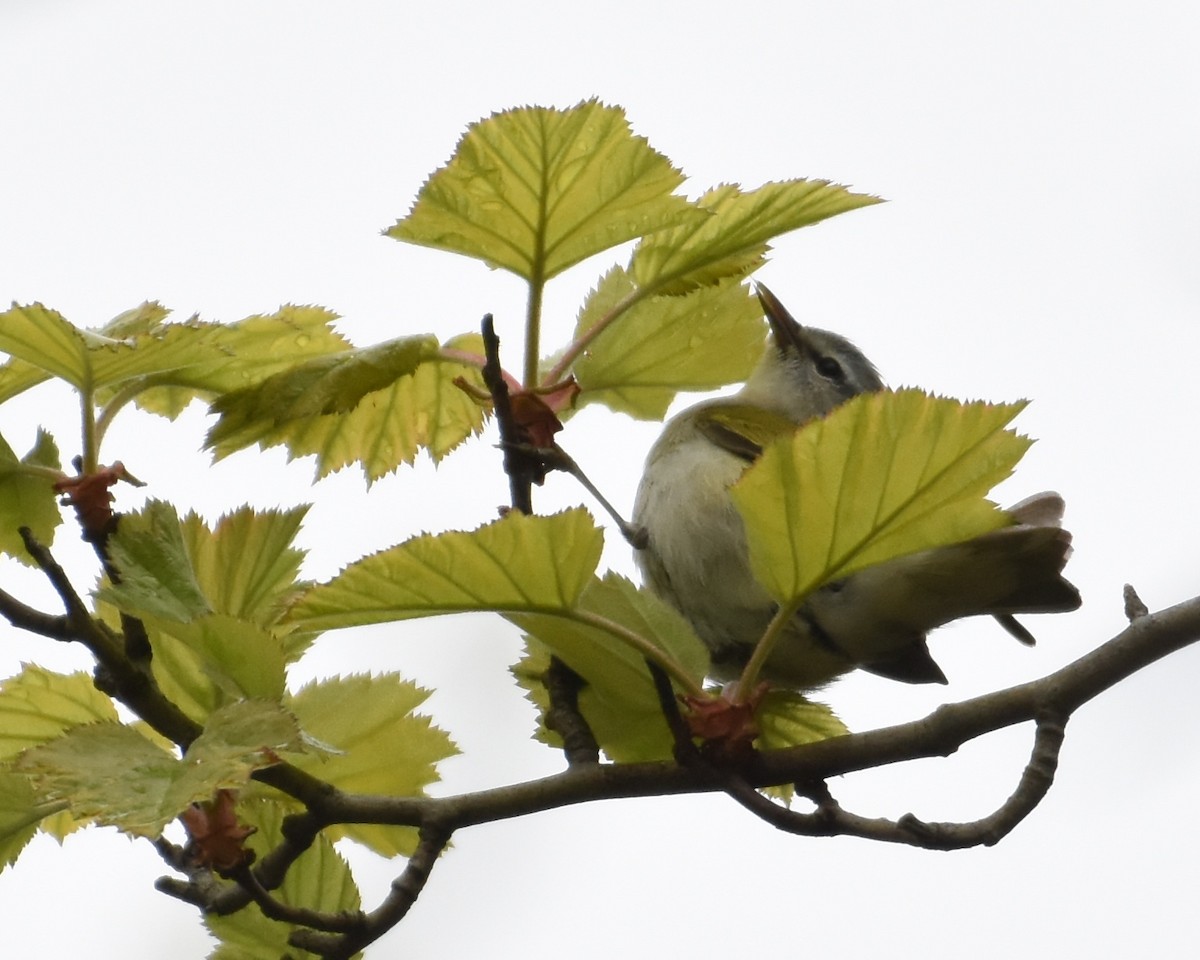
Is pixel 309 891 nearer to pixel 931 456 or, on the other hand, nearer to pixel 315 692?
pixel 315 692

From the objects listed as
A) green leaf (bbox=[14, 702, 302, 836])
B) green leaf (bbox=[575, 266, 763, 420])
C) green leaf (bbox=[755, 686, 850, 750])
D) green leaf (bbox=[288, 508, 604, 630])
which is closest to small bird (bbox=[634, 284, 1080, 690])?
green leaf (bbox=[575, 266, 763, 420])

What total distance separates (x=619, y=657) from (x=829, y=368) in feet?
7.93

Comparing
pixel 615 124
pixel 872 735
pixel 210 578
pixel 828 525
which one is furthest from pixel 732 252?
pixel 210 578

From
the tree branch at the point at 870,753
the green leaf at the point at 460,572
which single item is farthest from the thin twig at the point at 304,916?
the green leaf at the point at 460,572

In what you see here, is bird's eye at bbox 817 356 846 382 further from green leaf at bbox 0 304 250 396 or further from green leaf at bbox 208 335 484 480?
green leaf at bbox 0 304 250 396

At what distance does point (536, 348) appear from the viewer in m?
1.79

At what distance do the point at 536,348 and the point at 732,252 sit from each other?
29cm

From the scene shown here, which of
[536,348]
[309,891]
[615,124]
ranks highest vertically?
[615,124]

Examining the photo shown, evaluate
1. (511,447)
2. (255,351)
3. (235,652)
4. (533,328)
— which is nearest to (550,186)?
(533,328)

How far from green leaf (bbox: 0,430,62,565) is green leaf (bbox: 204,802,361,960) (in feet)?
1.46

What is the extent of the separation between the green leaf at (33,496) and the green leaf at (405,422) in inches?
13.1

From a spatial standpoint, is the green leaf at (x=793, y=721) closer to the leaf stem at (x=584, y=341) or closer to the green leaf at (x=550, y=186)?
the leaf stem at (x=584, y=341)

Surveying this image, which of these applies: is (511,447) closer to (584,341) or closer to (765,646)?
(584,341)

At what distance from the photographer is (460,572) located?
4.42 feet
